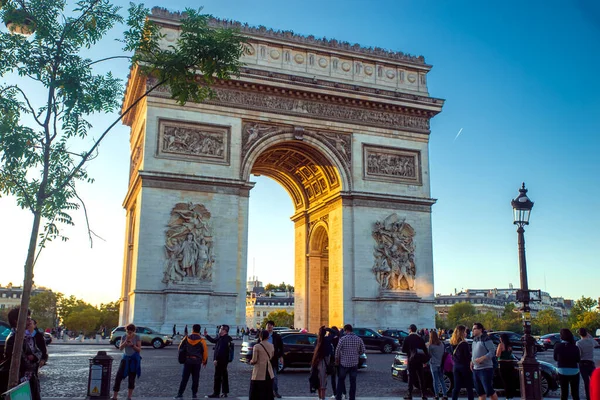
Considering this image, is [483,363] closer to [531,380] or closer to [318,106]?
[531,380]

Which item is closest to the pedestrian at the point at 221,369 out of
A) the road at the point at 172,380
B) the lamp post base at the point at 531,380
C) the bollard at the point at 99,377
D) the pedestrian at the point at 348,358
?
the road at the point at 172,380

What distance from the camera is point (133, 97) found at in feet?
112

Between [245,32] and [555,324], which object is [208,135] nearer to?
[245,32]

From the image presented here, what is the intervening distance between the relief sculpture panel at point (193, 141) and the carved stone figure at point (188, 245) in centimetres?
265

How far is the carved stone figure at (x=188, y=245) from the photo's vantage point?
29.1m

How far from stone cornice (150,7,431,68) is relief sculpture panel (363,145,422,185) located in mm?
5438

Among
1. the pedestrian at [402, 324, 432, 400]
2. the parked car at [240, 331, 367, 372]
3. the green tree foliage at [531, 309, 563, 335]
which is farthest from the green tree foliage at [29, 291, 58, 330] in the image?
the pedestrian at [402, 324, 432, 400]

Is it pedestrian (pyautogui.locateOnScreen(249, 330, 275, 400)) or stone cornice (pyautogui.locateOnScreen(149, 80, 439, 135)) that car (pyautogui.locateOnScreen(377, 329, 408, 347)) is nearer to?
stone cornice (pyautogui.locateOnScreen(149, 80, 439, 135))

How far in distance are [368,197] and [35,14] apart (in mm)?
24864

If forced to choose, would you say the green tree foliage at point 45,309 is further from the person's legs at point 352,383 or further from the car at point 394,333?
the person's legs at point 352,383

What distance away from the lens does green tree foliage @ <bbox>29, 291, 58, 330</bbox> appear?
104m

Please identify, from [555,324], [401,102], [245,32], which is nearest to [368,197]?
[401,102]

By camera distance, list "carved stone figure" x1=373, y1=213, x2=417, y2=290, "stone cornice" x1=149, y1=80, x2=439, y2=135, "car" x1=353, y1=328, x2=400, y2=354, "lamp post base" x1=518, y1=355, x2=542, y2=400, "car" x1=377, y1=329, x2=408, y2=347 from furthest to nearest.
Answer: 1. "carved stone figure" x1=373, y1=213, x2=417, y2=290
2. "stone cornice" x1=149, y1=80, x2=439, y2=135
3. "car" x1=377, y1=329, x2=408, y2=347
4. "car" x1=353, y1=328, x2=400, y2=354
5. "lamp post base" x1=518, y1=355, x2=542, y2=400

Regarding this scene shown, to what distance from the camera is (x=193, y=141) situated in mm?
31047
